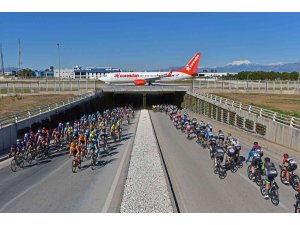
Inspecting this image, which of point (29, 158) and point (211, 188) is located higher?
point (29, 158)

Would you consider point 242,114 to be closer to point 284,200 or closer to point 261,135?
point 261,135

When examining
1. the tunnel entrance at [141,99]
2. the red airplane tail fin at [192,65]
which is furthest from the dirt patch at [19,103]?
the red airplane tail fin at [192,65]

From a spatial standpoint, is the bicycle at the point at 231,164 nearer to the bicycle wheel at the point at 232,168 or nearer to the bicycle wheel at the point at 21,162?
the bicycle wheel at the point at 232,168

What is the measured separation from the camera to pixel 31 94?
57.7 m

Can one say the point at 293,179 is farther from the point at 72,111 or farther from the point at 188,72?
the point at 188,72

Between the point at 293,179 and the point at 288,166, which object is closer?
the point at 288,166

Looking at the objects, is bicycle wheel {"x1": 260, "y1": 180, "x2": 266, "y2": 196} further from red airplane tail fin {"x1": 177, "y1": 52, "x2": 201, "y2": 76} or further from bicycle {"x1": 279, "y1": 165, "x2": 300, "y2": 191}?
red airplane tail fin {"x1": 177, "y1": 52, "x2": 201, "y2": 76}

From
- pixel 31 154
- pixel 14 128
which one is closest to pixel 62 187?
pixel 31 154

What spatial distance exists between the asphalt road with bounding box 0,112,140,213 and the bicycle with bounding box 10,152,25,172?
0.23 metres

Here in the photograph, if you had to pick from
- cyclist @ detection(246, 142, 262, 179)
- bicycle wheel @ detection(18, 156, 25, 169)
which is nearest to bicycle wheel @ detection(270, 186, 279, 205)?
cyclist @ detection(246, 142, 262, 179)

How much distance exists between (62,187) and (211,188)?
5.69 m

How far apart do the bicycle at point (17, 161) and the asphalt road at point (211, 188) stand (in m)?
7.02

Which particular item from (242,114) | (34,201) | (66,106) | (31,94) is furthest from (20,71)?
(34,201)

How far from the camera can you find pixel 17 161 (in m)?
15.4
